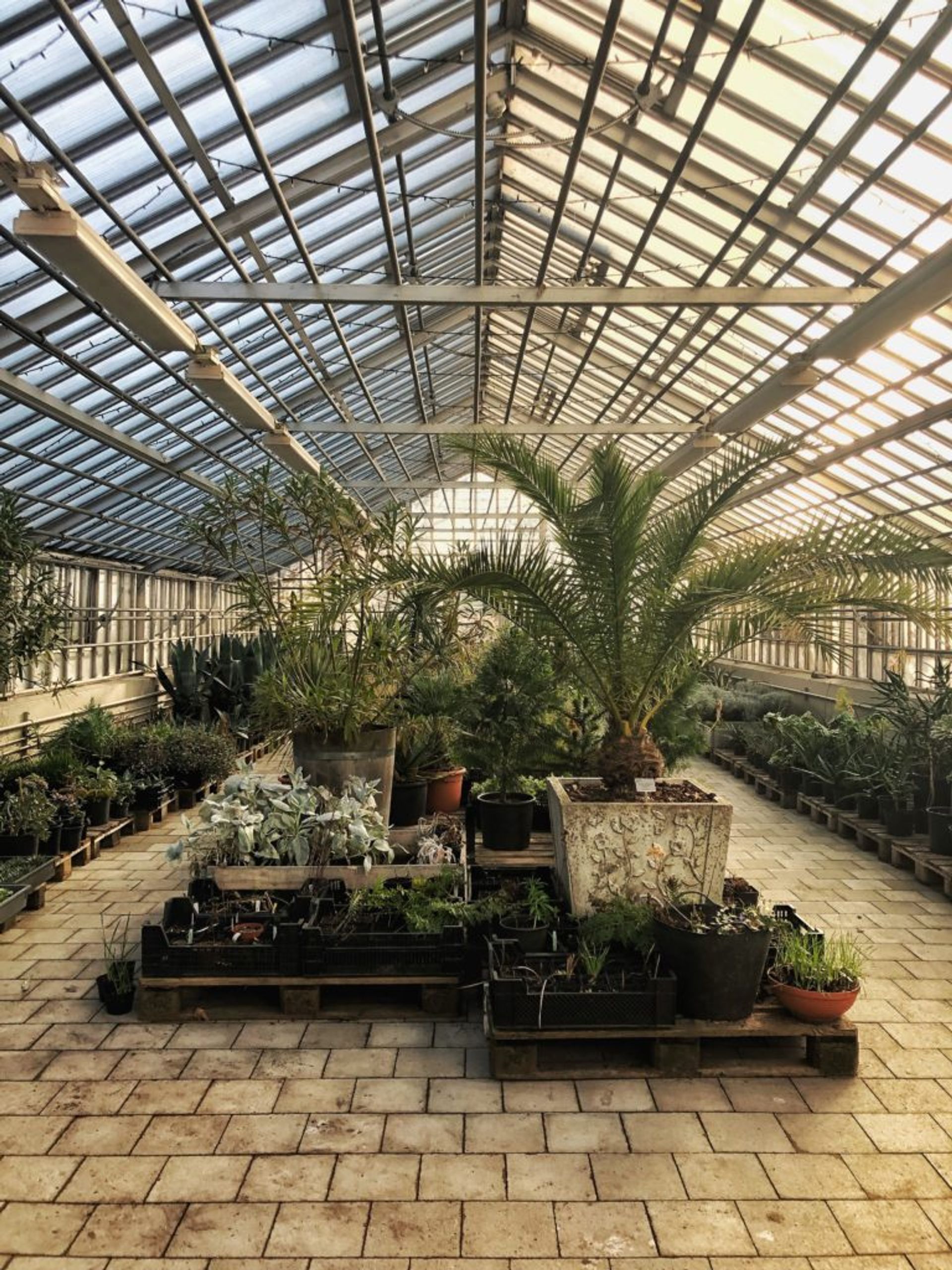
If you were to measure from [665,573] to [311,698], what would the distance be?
2070mm

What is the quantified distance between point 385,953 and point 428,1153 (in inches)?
39.6

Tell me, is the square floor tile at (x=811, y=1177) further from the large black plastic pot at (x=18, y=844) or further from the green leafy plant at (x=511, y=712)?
the large black plastic pot at (x=18, y=844)

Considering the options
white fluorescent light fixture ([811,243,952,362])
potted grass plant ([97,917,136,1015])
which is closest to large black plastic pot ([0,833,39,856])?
potted grass plant ([97,917,136,1015])

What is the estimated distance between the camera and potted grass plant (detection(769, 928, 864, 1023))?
327 cm

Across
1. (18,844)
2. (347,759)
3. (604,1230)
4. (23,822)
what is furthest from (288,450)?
(604,1230)

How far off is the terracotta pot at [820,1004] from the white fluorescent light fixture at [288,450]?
5769mm

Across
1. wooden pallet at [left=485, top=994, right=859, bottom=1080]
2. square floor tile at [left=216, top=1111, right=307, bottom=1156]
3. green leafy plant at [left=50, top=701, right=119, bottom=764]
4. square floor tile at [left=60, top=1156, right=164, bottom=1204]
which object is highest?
green leafy plant at [left=50, top=701, right=119, bottom=764]

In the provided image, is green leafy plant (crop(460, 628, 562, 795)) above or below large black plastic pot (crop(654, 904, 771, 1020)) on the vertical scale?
above

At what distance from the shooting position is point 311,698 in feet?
16.7

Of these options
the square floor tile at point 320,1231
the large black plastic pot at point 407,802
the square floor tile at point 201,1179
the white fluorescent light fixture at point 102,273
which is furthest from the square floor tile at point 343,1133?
the white fluorescent light fixture at point 102,273

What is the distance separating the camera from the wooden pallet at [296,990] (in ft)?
11.8

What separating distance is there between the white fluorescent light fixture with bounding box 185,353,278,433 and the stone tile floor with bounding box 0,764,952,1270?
3869mm

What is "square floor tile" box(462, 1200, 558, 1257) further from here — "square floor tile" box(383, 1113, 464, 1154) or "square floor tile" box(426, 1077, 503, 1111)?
"square floor tile" box(426, 1077, 503, 1111)

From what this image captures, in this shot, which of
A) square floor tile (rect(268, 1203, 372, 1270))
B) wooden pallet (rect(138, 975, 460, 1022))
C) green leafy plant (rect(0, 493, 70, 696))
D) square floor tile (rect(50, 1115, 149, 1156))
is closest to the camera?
square floor tile (rect(268, 1203, 372, 1270))
